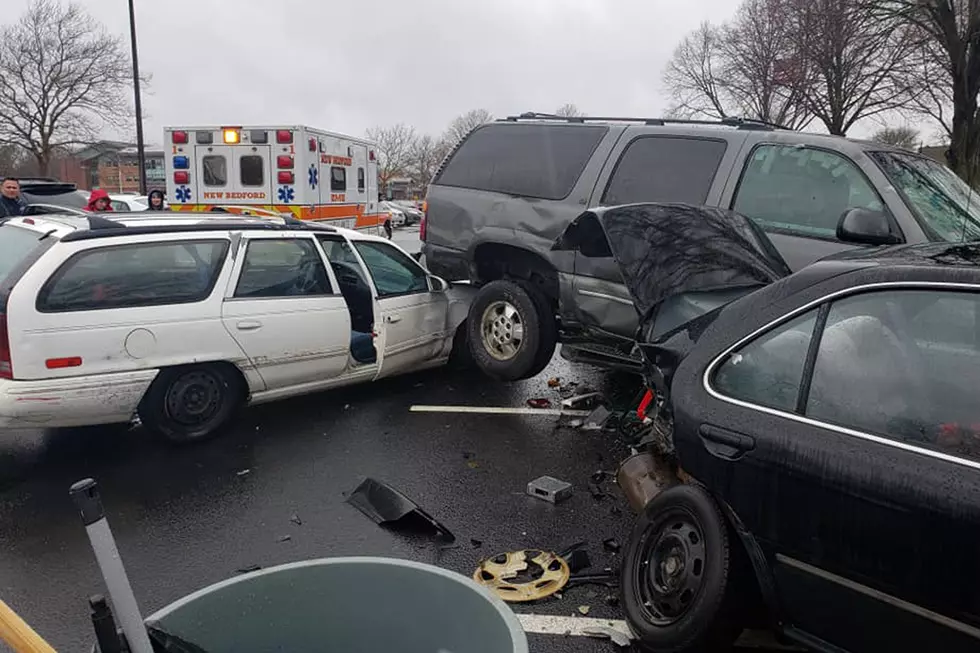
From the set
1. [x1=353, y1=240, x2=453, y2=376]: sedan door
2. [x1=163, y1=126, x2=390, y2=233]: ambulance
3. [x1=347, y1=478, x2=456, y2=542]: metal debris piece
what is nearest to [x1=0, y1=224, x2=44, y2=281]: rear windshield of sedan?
[x1=353, y1=240, x2=453, y2=376]: sedan door

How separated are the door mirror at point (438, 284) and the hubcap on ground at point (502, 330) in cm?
94

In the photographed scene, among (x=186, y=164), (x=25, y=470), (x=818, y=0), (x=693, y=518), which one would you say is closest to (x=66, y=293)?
(x=25, y=470)

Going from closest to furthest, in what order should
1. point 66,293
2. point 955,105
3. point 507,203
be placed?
point 66,293
point 507,203
point 955,105

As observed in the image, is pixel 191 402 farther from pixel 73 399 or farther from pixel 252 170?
pixel 252 170

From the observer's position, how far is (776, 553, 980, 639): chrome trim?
2151 millimetres

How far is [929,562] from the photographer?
220cm

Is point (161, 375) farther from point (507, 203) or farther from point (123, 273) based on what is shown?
point (507, 203)

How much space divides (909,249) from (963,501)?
44.1 inches

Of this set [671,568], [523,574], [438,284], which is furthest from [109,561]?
[438,284]

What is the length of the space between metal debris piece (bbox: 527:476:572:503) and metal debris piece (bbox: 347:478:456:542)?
2.23 ft

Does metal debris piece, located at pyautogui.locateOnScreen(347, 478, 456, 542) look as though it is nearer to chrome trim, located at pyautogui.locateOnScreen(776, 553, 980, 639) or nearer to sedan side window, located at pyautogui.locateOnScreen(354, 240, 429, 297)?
chrome trim, located at pyautogui.locateOnScreen(776, 553, 980, 639)

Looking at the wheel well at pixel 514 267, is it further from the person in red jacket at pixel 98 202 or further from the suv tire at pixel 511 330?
the person in red jacket at pixel 98 202

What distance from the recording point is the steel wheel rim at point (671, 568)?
114 inches

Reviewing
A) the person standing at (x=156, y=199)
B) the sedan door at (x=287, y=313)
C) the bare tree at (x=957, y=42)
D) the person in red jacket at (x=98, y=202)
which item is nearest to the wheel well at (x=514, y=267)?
the sedan door at (x=287, y=313)
